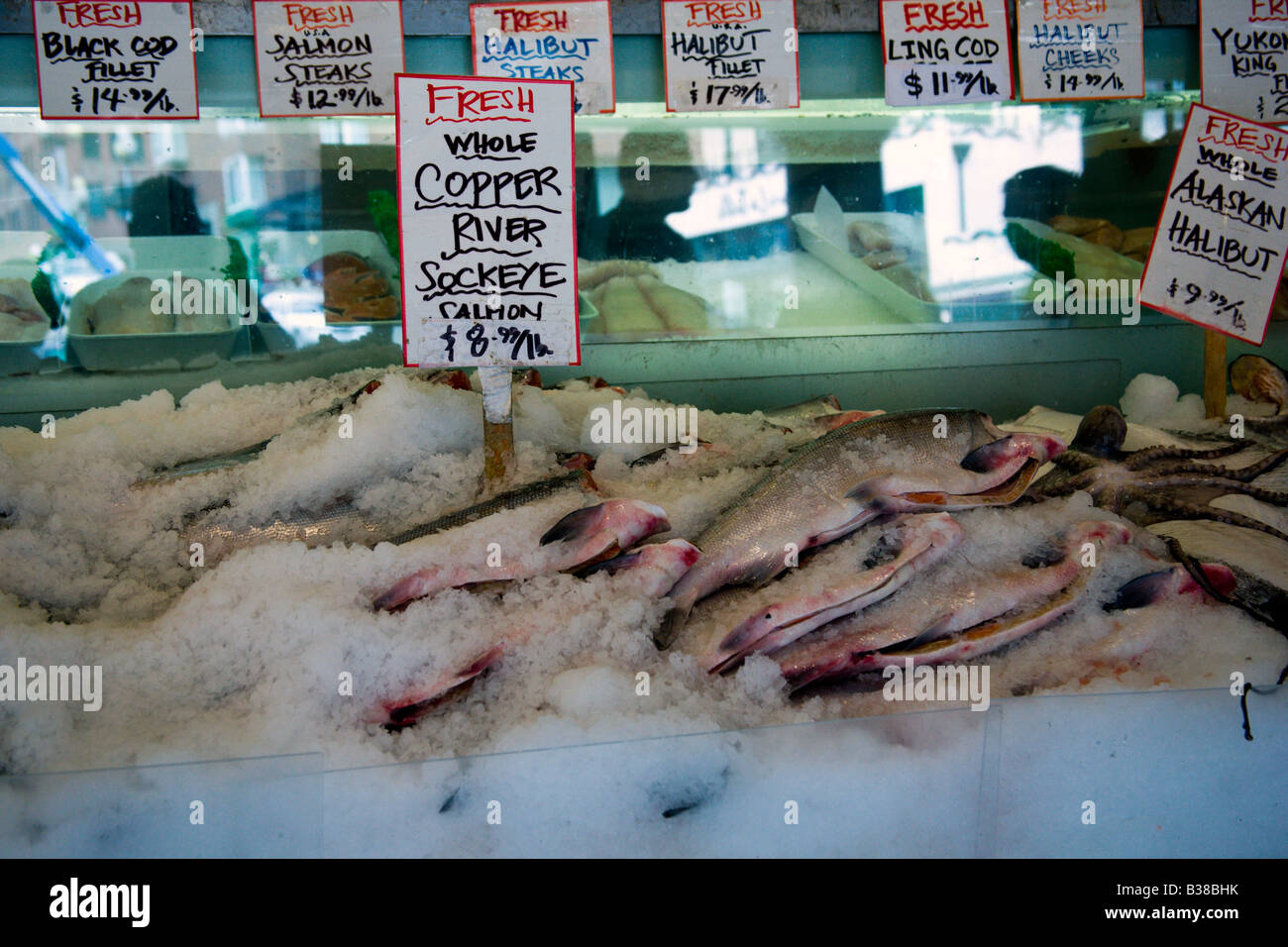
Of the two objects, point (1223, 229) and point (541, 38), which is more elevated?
point (541, 38)

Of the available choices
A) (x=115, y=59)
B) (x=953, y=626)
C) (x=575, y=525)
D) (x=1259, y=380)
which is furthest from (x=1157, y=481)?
(x=115, y=59)

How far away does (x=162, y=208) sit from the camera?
3.03 meters

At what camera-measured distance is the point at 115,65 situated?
9.29ft

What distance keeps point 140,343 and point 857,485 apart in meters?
2.43

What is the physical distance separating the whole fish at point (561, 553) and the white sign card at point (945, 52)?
2077mm

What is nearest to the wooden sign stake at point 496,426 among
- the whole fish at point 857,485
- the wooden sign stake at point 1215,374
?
the whole fish at point 857,485

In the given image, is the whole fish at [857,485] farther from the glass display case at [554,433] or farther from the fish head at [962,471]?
the glass display case at [554,433]

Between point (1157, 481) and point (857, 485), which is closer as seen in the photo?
point (857, 485)

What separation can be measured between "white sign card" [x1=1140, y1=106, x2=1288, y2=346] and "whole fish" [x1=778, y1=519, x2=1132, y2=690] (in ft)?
4.62

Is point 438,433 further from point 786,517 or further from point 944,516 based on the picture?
point 944,516

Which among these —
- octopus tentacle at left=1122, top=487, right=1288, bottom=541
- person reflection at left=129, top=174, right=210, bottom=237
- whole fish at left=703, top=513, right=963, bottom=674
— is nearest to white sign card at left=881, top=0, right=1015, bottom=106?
octopus tentacle at left=1122, top=487, right=1288, bottom=541

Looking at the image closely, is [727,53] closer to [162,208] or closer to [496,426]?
[496,426]

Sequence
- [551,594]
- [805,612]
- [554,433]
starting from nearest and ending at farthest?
[805,612] < [551,594] < [554,433]
